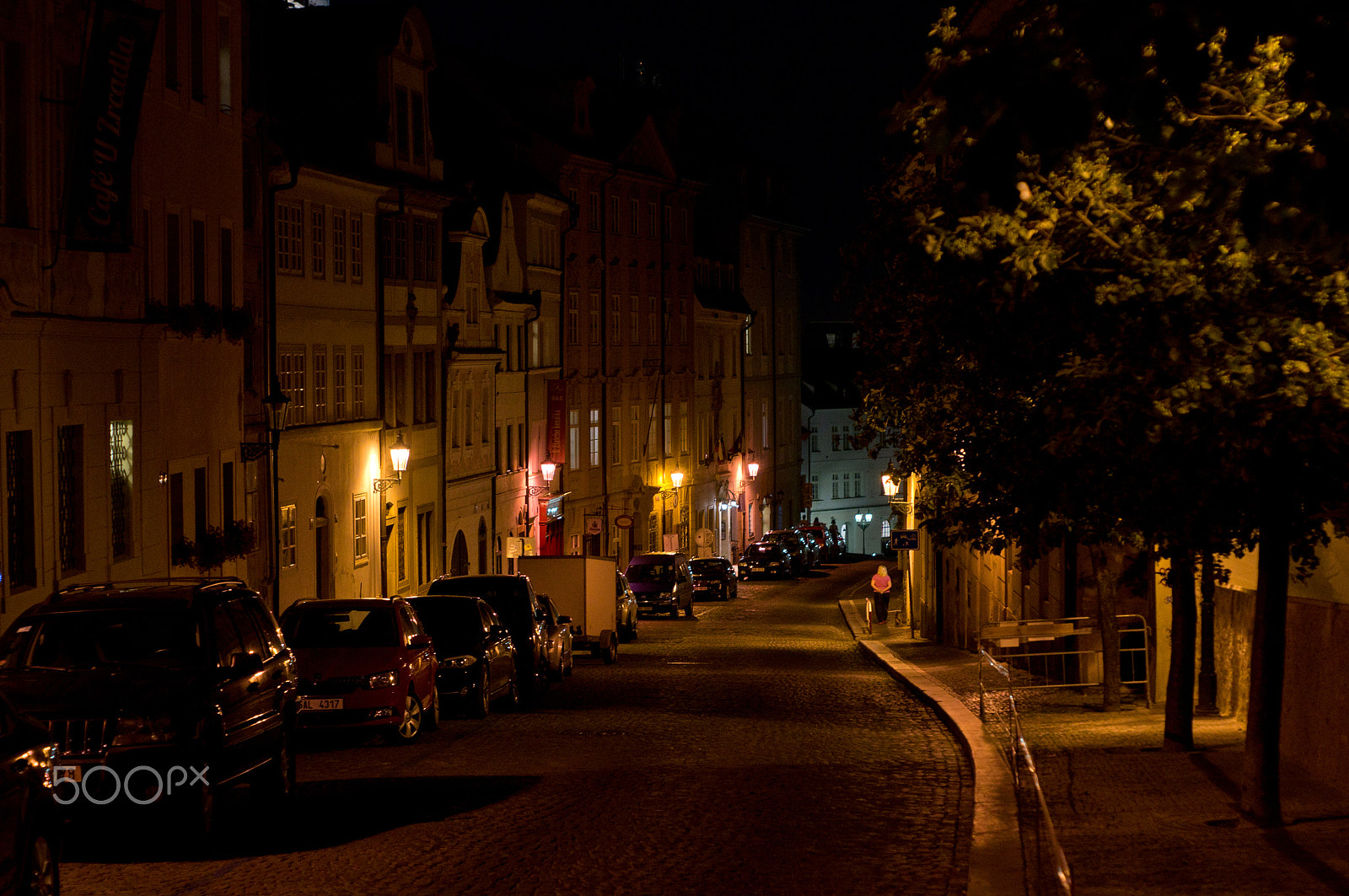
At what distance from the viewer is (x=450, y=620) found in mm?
23234

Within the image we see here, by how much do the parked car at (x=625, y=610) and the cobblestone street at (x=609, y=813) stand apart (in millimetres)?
13683

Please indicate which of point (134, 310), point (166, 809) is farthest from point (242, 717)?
point (134, 310)

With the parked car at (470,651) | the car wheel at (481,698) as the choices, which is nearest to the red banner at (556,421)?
the parked car at (470,651)

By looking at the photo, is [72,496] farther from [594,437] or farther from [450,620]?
[594,437]

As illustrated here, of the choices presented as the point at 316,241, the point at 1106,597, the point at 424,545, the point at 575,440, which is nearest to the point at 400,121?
the point at 316,241

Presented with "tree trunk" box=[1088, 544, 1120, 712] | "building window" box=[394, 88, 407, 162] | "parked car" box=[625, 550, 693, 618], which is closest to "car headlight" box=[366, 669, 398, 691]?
"tree trunk" box=[1088, 544, 1120, 712]

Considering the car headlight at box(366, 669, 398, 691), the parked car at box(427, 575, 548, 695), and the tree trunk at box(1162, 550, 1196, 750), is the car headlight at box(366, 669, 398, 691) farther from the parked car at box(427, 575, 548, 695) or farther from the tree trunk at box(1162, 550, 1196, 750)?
the tree trunk at box(1162, 550, 1196, 750)

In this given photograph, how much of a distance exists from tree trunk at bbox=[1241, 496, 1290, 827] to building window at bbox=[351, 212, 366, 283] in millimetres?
30140

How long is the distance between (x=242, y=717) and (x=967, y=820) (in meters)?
5.38

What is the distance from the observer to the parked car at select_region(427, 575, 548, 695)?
2550 centimetres

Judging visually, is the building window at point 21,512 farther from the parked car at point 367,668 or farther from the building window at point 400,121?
the building window at point 400,121

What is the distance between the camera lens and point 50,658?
12.9 m

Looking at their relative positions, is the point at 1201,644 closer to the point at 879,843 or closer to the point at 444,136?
the point at 879,843

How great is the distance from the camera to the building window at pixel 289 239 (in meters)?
35.4
